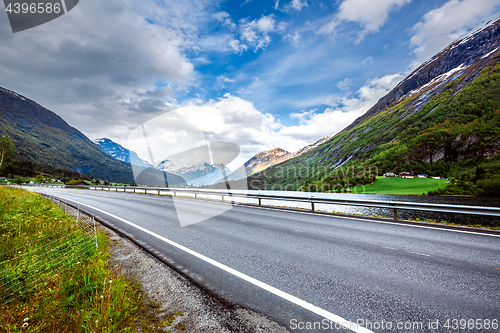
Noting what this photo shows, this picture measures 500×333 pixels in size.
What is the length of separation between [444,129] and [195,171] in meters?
149

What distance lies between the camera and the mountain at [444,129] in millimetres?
94062

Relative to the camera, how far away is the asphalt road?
2.73m

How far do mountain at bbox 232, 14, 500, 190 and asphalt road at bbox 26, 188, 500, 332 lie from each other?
65.8m

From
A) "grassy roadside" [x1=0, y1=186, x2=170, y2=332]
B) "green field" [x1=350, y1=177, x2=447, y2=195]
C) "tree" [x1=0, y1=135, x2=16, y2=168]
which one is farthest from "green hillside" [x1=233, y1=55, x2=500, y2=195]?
"grassy roadside" [x1=0, y1=186, x2=170, y2=332]

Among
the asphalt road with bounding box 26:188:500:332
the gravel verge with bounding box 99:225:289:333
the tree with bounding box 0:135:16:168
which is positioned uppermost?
the tree with bounding box 0:135:16:168

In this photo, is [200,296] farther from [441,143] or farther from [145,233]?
[441,143]

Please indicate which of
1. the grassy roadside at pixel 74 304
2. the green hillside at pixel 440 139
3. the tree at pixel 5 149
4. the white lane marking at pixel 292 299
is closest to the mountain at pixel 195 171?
the white lane marking at pixel 292 299

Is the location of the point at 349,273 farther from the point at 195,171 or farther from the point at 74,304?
the point at 195,171

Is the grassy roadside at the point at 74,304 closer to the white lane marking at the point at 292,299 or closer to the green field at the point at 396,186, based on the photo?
the white lane marking at the point at 292,299

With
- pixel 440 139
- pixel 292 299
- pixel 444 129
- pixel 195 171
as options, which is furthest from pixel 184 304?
pixel 444 129

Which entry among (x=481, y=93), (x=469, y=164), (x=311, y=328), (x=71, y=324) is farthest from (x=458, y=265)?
(x=481, y=93)

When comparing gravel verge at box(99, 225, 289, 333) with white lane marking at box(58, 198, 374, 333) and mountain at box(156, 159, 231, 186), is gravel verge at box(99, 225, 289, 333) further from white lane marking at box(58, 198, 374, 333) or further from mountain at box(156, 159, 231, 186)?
mountain at box(156, 159, 231, 186)

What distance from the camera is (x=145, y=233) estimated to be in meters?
7.40

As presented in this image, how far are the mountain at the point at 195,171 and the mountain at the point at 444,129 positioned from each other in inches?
2450
